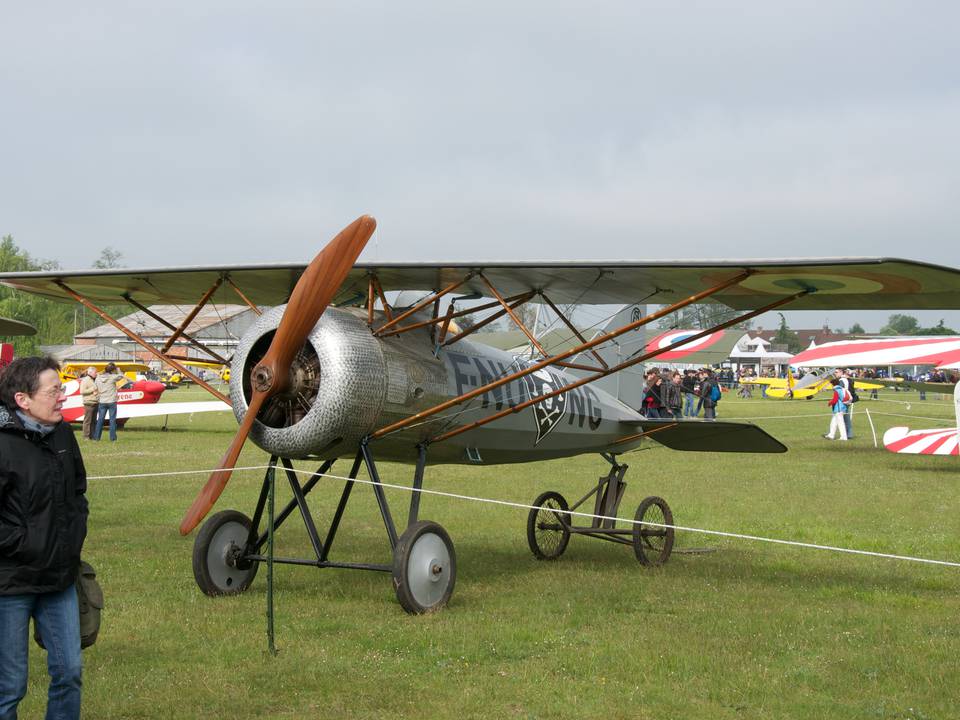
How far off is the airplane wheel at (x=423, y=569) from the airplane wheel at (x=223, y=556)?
169 centimetres

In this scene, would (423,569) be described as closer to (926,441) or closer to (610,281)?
Answer: (610,281)

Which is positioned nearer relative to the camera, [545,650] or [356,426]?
[545,650]

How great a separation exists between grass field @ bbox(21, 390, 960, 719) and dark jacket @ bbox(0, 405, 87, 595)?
5.22ft

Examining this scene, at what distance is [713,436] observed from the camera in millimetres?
10430

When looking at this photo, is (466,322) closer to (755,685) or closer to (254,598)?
(254,598)

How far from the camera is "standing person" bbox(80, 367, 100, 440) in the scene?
24.1 meters

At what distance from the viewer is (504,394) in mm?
9734

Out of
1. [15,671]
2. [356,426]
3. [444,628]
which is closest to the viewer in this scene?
[15,671]

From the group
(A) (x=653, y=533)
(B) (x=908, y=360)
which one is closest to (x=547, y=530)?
(A) (x=653, y=533)

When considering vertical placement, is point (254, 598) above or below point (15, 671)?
below

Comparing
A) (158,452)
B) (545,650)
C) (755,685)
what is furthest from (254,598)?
(158,452)

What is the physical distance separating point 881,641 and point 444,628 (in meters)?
3.13

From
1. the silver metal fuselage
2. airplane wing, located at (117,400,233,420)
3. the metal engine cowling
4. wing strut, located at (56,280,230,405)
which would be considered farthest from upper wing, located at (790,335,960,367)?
wing strut, located at (56,280,230,405)

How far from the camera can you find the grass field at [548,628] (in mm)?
5441
